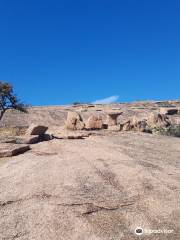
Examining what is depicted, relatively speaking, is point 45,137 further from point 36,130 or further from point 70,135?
point 70,135

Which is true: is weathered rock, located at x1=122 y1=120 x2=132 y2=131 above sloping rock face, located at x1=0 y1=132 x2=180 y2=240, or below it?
above

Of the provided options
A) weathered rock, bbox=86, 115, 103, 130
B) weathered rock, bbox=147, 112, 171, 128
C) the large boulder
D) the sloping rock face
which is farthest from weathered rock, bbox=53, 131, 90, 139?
weathered rock, bbox=147, 112, 171, 128

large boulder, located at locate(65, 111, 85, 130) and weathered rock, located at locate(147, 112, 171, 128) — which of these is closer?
large boulder, located at locate(65, 111, 85, 130)

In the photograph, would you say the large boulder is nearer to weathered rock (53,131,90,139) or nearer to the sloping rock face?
weathered rock (53,131,90,139)

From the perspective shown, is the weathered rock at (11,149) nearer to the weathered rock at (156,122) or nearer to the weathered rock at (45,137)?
the weathered rock at (45,137)

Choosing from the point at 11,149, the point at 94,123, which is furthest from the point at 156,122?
the point at 11,149

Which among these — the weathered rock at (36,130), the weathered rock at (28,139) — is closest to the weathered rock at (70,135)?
the weathered rock at (36,130)

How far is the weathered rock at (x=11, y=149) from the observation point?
2397 cm

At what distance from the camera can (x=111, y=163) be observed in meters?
20.8

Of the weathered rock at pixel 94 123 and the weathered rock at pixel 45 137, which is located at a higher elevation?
the weathered rock at pixel 94 123

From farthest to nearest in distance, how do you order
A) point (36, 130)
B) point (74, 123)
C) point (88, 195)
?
1. point (74, 123)
2. point (36, 130)
3. point (88, 195)

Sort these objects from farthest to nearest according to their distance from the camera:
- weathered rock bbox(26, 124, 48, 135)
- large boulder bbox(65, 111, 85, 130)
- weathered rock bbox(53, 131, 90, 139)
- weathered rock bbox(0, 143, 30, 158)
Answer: large boulder bbox(65, 111, 85, 130) < weathered rock bbox(26, 124, 48, 135) < weathered rock bbox(53, 131, 90, 139) < weathered rock bbox(0, 143, 30, 158)

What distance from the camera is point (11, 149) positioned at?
2431 cm

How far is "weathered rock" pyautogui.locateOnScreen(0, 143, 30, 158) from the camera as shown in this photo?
23969mm
